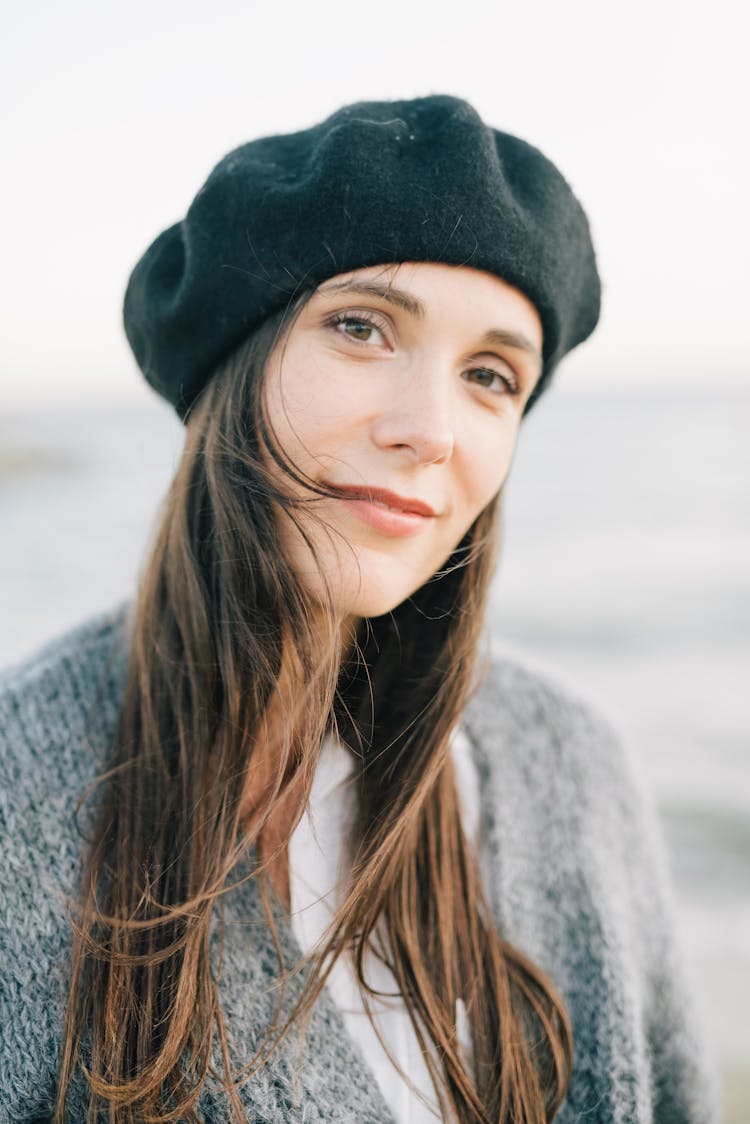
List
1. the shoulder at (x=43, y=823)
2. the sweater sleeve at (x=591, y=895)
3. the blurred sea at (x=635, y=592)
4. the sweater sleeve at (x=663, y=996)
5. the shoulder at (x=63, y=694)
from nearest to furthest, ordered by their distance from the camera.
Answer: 1. the shoulder at (x=43, y=823)
2. the shoulder at (x=63, y=694)
3. the sweater sleeve at (x=591, y=895)
4. the sweater sleeve at (x=663, y=996)
5. the blurred sea at (x=635, y=592)

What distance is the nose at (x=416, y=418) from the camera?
1.16 meters

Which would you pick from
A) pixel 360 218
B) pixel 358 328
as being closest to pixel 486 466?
pixel 358 328

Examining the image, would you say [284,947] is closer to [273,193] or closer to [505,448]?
[505,448]

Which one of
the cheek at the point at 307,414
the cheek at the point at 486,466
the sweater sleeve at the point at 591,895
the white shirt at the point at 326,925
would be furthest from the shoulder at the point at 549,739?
the cheek at the point at 307,414

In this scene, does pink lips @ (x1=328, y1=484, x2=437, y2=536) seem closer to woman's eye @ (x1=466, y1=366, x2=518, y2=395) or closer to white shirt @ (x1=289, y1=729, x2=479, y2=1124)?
woman's eye @ (x1=466, y1=366, x2=518, y2=395)

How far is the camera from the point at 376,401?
1.16m

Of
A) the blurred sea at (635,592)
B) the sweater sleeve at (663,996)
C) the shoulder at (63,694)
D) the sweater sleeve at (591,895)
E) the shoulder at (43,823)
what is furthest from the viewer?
the blurred sea at (635,592)

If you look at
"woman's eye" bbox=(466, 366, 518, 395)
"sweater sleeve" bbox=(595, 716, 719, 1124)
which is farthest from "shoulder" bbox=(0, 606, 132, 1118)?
"sweater sleeve" bbox=(595, 716, 719, 1124)

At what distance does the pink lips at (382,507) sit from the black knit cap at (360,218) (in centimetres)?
29

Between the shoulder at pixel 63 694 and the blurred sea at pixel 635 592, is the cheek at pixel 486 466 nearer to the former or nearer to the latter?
the blurred sea at pixel 635 592

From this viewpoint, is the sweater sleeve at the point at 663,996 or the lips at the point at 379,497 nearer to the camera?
the lips at the point at 379,497

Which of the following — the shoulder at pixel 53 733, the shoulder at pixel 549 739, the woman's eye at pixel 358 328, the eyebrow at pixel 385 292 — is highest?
the eyebrow at pixel 385 292

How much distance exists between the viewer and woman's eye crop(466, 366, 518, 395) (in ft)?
4.17

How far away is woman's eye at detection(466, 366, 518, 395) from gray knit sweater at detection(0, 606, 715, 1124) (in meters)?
0.67
